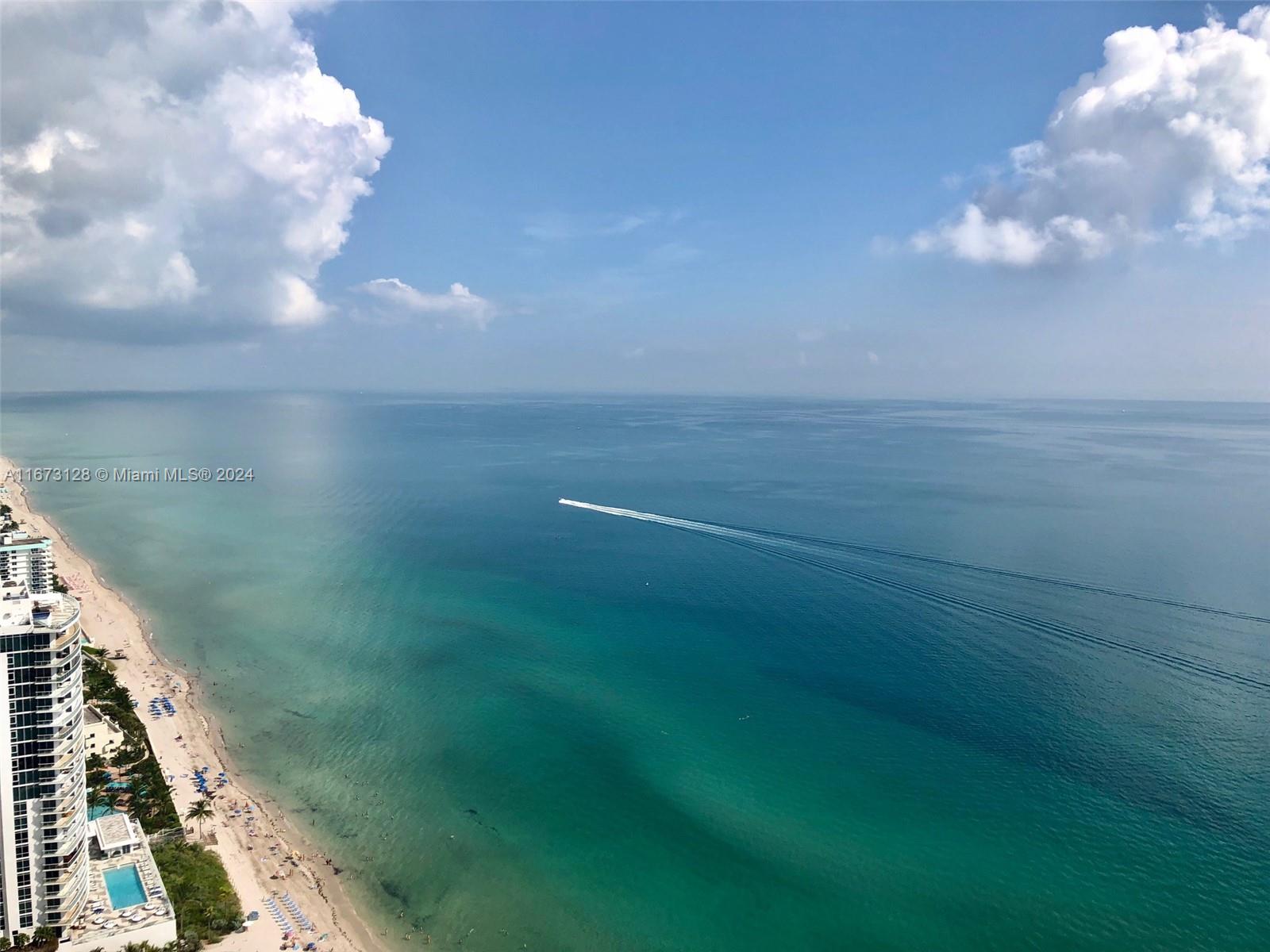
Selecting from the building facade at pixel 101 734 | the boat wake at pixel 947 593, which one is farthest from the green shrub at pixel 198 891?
the boat wake at pixel 947 593

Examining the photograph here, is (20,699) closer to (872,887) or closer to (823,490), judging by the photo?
(872,887)

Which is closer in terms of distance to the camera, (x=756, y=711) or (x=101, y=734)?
(x=101, y=734)

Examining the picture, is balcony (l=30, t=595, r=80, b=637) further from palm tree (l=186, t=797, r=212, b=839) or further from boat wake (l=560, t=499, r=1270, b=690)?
boat wake (l=560, t=499, r=1270, b=690)

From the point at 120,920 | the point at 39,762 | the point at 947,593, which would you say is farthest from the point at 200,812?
the point at 947,593

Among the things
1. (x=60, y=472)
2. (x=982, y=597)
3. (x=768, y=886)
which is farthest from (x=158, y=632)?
(x=60, y=472)

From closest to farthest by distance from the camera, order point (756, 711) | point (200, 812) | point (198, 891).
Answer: point (198, 891)
point (200, 812)
point (756, 711)

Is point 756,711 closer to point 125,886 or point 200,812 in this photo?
point 200,812

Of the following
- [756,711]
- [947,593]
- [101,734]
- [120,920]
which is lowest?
[101,734]
